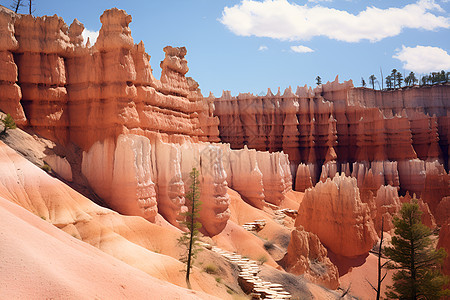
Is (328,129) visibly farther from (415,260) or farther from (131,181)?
(131,181)

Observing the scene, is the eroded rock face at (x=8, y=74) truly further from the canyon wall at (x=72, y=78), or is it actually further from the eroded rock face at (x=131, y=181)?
the eroded rock face at (x=131, y=181)

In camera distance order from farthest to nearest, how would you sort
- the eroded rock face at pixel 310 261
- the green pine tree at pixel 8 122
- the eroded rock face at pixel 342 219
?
the eroded rock face at pixel 342 219 → the eroded rock face at pixel 310 261 → the green pine tree at pixel 8 122

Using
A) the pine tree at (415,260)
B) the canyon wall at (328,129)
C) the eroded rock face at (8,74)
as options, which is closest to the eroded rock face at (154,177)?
the eroded rock face at (8,74)

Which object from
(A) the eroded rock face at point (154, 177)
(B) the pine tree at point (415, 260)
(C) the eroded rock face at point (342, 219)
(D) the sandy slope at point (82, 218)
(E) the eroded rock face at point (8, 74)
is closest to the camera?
(D) the sandy slope at point (82, 218)

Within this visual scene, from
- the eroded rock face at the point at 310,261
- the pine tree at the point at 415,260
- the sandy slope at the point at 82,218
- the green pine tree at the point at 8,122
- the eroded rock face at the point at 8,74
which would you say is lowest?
the eroded rock face at the point at 310,261

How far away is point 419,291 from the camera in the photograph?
702 inches

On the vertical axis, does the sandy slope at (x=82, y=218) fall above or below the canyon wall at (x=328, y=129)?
below

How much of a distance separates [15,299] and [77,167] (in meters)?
16.3

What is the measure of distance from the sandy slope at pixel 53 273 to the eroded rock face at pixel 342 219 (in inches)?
818

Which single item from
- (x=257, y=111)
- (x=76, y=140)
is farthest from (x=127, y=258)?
(x=257, y=111)

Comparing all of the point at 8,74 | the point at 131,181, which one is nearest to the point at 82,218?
the point at 131,181

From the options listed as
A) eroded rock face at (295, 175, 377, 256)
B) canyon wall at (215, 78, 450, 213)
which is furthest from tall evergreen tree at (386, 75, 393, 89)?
eroded rock face at (295, 175, 377, 256)

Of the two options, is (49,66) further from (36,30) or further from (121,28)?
(121,28)

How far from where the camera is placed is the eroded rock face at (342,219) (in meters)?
29.4
